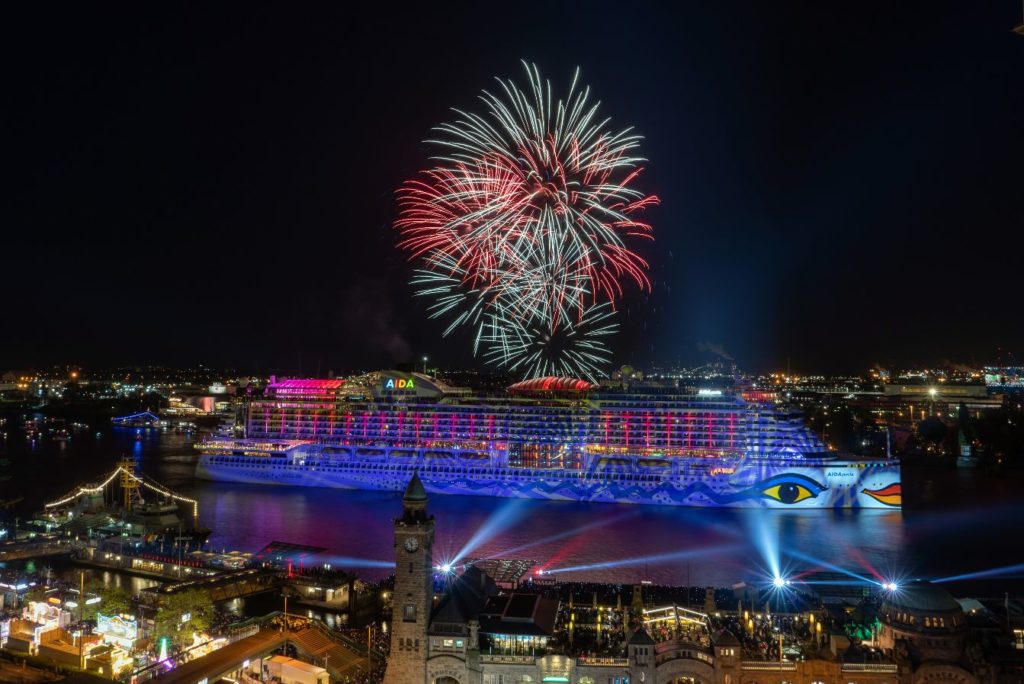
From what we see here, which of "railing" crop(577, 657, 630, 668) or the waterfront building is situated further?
"railing" crop(577, 657, 630, 668)

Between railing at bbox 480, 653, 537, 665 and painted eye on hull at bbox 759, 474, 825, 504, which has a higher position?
painted eye on hull at bbox 759, 474, 825, 504

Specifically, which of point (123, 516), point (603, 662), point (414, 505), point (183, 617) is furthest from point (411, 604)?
point (123, 516)

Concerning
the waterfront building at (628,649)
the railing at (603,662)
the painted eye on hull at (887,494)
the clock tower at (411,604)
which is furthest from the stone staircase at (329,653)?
the painted eye on hull at (887,494)

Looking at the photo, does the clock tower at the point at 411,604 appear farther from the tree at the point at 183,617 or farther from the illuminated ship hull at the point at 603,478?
the illuminated ship hull at the point at 603,478

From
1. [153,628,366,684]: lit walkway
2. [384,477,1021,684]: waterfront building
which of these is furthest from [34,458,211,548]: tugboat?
[384,477,1021,684]: waterfront building

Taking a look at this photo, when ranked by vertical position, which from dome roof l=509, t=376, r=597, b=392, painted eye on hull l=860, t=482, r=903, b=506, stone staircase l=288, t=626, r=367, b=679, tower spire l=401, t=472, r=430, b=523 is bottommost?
stone staircase l=288, t=626, r=367, b=679

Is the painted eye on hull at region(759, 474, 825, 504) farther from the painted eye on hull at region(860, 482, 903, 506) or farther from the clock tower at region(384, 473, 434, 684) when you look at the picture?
the clock tower at region(384, 473, 434, 684)

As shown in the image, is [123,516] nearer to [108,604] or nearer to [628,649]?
[108,604]
